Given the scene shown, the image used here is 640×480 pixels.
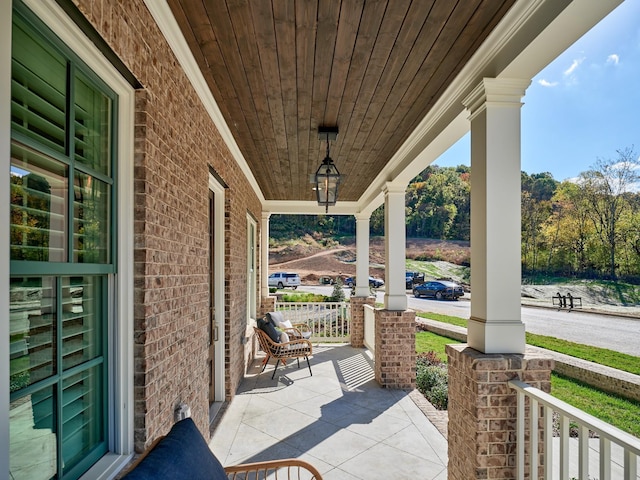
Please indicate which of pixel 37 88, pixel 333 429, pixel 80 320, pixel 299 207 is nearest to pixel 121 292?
pixel 80 320

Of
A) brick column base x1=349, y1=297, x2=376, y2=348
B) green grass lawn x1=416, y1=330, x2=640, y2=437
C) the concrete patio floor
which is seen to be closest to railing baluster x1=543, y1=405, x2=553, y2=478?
the concrete patio floor

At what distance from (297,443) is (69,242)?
2.79 metres

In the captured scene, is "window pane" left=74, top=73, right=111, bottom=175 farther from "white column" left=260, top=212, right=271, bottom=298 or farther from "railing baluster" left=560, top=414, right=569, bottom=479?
"white column" left=260, top=212, right=271, bottom=298

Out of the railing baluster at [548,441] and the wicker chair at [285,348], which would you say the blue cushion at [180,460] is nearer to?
the railing baluster at [548,441]

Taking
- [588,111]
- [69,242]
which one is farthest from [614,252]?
[69,242]

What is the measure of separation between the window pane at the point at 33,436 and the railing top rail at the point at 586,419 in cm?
195

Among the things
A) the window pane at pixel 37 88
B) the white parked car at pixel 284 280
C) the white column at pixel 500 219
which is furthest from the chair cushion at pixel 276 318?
the white parked car at pixel 284 280

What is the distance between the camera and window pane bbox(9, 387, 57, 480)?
104 cm

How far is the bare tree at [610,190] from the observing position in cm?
2014

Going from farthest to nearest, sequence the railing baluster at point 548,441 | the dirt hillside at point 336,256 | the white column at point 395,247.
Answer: the dirt hillside at point 336,256 → the white column at point 395,247 → the railing baluster at point 548,441

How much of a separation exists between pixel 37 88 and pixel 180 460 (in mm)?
1302

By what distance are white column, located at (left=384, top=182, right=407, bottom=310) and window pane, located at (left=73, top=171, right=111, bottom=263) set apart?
385 cm

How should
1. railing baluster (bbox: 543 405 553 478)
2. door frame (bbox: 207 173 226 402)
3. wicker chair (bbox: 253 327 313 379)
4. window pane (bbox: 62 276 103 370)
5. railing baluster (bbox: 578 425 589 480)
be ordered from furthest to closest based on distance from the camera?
wicker chair (bbox: 253 327 313 379) → door frame (bbox: 207 173 226 402) → railing baluster (bbox: 543 405 553 478) → railing baluster (bbox: 578 425 589 480) → window pane (bbox: 62 276 103 370)

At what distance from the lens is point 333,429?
3.57 m
